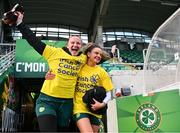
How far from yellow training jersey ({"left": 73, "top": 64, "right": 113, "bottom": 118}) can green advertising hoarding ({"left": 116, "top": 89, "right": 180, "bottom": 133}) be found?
245 cm

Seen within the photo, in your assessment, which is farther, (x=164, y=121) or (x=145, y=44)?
(x=145, y=44)

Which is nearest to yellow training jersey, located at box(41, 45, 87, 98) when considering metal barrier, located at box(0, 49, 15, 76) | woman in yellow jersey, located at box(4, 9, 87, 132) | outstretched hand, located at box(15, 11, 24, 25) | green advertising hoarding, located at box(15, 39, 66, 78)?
woman in yellow jersey, located at box(4, 9, 87, 132)

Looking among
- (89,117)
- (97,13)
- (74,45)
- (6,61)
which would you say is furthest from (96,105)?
(97,13)

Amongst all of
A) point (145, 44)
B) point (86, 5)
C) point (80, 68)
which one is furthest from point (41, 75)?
point (145, 44)

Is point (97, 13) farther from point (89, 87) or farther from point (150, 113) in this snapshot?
point (89, 87)

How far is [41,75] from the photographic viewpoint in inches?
422

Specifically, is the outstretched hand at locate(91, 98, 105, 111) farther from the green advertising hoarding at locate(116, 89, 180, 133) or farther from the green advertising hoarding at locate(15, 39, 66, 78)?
the green advertising hoarding at locate(15, 39, 66, 78)

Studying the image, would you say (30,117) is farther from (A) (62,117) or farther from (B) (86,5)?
(A) (62,117)

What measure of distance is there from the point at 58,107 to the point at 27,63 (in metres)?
Answer: 8.19

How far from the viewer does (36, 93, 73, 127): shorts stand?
8.54ft

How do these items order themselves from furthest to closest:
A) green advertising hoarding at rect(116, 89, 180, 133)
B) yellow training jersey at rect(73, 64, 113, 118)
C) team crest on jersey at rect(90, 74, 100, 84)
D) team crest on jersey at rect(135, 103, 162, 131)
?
team crest on jersey at rect(135, 103, 162, 131) < green advertising hoarding at rect(116, 89, 180, 133) < team crest on jersey at rect(90, 74, 100, 84) < yellow training jersey at rect(73, 64, 113, 118)

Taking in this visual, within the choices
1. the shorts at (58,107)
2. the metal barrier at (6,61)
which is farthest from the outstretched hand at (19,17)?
the metal barrier at (6,61)

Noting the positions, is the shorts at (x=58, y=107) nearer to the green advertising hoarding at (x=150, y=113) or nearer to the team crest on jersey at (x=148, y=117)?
the green advertising hoarding at (x=150, y=113)

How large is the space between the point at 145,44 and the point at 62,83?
22934mm
